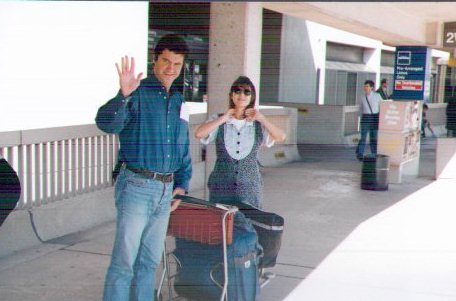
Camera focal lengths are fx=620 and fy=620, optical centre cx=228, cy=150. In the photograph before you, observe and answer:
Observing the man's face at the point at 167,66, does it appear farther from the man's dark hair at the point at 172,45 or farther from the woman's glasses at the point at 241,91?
the woman's glasses at the point at 241,91

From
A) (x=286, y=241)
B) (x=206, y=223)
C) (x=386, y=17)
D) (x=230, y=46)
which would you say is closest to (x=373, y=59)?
(x=386, y=17)

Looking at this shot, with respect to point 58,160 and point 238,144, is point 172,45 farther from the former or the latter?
point 58,160

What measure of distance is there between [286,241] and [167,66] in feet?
9.52

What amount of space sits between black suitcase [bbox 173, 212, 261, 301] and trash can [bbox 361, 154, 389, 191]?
5190 millimetres

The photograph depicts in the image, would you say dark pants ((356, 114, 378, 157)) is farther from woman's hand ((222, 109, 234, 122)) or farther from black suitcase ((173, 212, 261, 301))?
black suitcase ((173, 212, 261, 301))

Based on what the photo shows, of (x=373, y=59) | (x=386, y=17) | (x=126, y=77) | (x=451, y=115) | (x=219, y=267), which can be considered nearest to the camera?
(x=126, y=77)

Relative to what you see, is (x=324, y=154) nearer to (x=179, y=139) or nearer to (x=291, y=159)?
(x=291, y=159)

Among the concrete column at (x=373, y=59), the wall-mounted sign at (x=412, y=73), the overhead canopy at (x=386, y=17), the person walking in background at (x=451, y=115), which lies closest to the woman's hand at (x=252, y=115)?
the overhead canopy at (x=386, y=17)

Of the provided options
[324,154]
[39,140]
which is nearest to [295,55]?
[324,154]

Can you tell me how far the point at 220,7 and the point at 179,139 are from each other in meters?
3.50

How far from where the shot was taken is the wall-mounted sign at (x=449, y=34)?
9.86 metres

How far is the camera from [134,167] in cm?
307

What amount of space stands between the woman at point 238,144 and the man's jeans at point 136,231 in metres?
0.69

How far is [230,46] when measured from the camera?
6.42 meters
